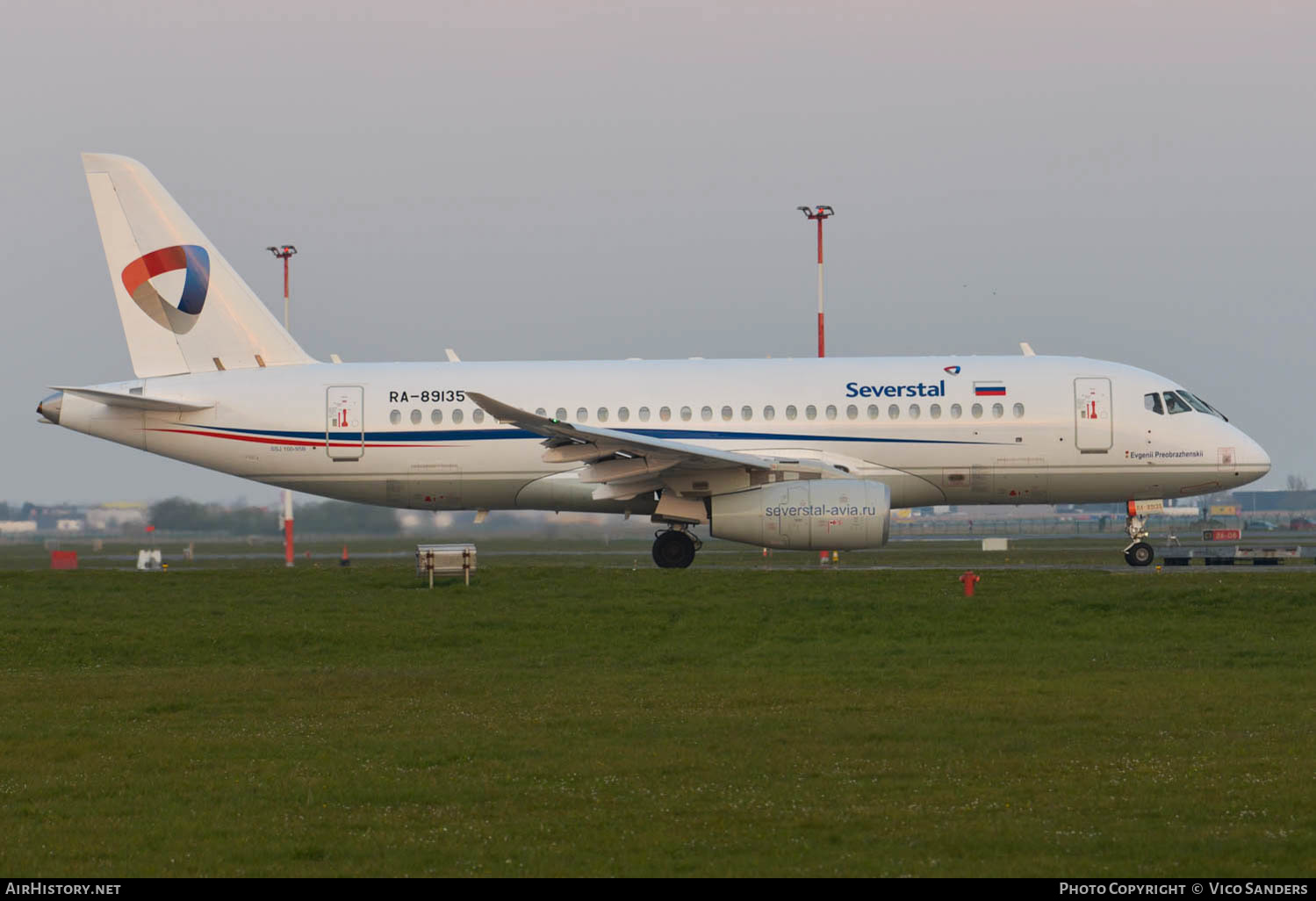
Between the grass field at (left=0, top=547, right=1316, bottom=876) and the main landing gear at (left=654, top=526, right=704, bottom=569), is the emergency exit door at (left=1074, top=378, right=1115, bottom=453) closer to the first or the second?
the grass field at (left=0, top=547, right=1316, bottom=876)

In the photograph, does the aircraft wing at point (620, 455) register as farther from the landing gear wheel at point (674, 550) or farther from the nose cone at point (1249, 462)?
the nose cone at point (1249, 462)

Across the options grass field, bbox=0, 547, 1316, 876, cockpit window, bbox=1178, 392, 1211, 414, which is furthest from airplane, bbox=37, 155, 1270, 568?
grass field, bbox=0, 547, 1316, 876

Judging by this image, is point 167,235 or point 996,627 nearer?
point 996,627

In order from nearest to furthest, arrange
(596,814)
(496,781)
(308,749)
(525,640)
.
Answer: (596,814) → (496,781) → (308,749) → (525,640)

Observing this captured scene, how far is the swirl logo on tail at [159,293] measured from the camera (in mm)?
30469

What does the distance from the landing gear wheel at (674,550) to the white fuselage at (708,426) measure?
864mm

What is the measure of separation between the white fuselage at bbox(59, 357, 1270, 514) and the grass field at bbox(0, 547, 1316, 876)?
4.84 m

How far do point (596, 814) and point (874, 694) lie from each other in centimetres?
581

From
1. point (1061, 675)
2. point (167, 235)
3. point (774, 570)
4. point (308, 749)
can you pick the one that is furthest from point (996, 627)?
point (167, 235)

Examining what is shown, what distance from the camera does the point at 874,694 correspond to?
1408cm

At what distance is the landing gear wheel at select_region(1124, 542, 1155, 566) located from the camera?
28062 millimetres

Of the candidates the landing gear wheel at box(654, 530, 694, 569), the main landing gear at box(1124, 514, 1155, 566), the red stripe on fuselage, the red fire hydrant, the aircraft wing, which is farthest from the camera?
the red stripe on fuselage

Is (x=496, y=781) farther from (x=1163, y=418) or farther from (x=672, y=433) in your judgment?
(x=1163, y=418)

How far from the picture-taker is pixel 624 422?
95.0 ft
